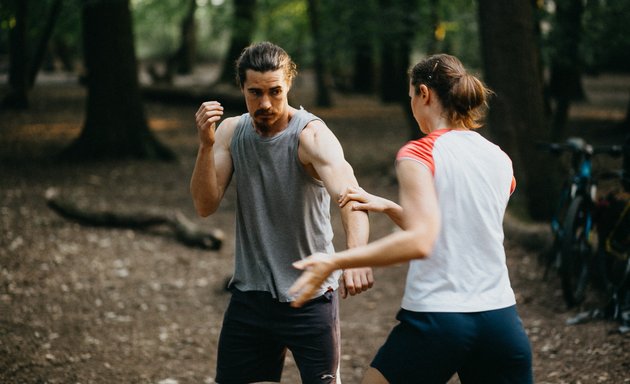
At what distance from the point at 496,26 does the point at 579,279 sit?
3.39 meters

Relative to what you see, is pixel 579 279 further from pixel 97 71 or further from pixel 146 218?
pixel 97 71

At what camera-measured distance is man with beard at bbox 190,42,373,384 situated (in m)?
3.37

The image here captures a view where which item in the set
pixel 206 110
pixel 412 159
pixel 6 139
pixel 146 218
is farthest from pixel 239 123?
pixel 6 139

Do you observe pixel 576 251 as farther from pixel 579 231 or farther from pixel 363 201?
pixel 363 201

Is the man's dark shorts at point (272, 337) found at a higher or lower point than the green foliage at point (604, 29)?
lower

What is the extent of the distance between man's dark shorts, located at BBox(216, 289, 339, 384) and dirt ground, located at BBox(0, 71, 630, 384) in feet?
7.41

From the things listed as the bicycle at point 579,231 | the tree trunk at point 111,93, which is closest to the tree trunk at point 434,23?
the tree trunk at point 111,93

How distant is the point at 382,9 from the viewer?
1469 cm

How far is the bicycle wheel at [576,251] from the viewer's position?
6.39 metres

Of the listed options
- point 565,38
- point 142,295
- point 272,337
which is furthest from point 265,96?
point 565,38

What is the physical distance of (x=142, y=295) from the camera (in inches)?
308

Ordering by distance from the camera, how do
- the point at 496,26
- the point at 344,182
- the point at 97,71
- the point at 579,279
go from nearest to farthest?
the point at 344,182, the point at 579,279, the point at 496,26, the point at 97,71

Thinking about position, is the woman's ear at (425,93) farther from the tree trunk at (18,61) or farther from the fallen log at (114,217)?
the tree trunk at (18,61)

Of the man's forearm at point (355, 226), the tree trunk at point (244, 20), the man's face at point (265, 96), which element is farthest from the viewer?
the tree trunk at point (244, 20)
